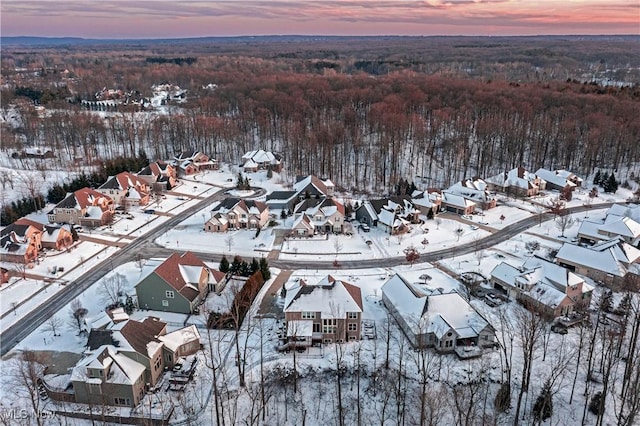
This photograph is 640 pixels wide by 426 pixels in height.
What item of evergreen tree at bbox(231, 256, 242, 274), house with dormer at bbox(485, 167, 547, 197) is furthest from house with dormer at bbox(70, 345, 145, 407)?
house with dormer at bbox(485, 167, 547, 197)

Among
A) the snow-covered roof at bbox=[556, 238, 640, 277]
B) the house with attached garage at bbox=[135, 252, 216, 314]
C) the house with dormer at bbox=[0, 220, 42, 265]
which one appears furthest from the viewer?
the house with dormer at bbox=[0, 220, 42, 265]

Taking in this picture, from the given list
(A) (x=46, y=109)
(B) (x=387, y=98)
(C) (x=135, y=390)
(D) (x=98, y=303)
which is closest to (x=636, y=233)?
(C) (x=135, y=390)

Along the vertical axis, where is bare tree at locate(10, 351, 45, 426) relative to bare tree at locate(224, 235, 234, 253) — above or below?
above

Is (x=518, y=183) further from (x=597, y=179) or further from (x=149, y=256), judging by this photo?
(x=149, y=256)

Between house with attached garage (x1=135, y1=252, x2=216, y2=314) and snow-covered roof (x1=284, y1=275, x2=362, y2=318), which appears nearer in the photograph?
snow-covered roof (x1=284, y1=275, x2=362, y2=318)

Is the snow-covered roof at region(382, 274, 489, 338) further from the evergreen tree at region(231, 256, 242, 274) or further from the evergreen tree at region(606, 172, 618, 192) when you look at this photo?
the evergreen tree at region(606, 172, 618, 192)

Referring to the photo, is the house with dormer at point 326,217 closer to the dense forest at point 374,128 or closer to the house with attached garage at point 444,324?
the dense forest at point 374,128

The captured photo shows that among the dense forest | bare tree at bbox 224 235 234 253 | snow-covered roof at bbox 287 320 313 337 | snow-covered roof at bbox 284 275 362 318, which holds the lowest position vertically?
bare tree at bbox 224 235 234 253

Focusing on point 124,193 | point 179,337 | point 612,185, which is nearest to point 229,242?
point 179,337
